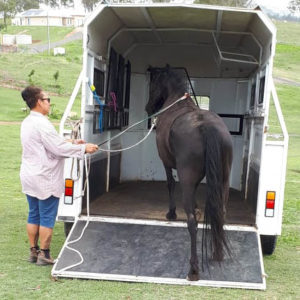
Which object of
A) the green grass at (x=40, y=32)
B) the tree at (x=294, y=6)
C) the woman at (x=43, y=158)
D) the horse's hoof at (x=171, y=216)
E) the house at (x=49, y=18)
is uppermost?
the tree at (x=294, y=6)

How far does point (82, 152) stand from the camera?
4715 mm

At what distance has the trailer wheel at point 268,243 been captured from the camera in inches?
212

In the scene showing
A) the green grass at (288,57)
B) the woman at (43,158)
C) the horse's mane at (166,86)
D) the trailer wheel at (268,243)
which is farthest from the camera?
the green grass at (288,57)

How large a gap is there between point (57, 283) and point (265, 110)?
2.65m

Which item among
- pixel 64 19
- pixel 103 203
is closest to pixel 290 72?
pixel 103 203

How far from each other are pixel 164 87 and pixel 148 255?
214 centimetres

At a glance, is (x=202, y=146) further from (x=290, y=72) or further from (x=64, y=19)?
(x=64, y=19)

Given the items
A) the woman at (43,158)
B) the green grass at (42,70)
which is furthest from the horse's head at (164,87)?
the green grass at (42,70)

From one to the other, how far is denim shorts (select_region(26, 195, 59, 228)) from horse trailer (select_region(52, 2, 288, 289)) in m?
0.29

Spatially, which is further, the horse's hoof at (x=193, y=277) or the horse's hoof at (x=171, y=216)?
the horse's hoof at (x=171, y=216)

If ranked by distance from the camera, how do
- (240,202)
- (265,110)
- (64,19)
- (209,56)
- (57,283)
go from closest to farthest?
1. (57,283)
2. (265,110)
3. (240,202)
4. (209,56)
5. (64,19)

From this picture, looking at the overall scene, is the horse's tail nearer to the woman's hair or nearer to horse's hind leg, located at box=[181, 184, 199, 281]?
horse's hind leg, located at box=[181, 184, 199, 281]

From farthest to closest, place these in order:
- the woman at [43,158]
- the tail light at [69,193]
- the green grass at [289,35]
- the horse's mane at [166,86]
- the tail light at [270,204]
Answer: the green grass at [289,35] < the horse's mane at [166,86] < the tail light at [69,193] < the tail light at [270,204] < the woman at [43,158]

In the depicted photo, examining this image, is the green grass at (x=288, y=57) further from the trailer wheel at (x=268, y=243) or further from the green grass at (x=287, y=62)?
the trailer wheel at (x=268, y=243)
